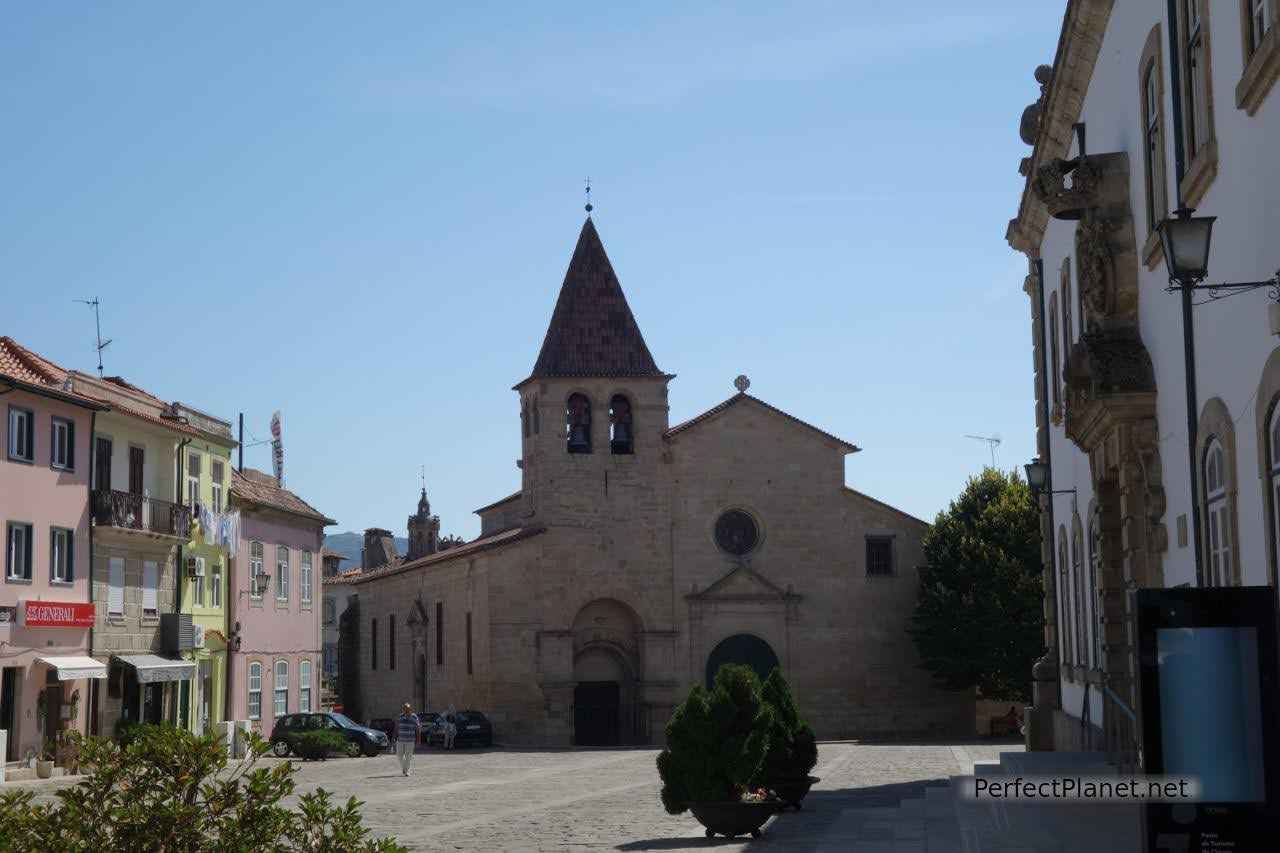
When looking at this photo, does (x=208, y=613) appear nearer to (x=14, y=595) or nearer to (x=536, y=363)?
(x=14, y=595)

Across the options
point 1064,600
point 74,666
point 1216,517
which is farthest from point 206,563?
point 1216,517

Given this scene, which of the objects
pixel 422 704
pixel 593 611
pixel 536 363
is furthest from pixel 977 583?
pixel 422 704

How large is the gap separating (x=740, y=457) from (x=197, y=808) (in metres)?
46.2

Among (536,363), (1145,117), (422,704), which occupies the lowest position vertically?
(422,704)

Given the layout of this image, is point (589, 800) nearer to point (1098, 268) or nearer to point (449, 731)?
A: point (1098, 268)

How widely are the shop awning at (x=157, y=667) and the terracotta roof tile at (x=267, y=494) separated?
6455 millimetres

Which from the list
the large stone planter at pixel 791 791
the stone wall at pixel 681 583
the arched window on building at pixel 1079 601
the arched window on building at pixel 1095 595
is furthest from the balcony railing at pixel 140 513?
the arched window on building at pixel 1095 595

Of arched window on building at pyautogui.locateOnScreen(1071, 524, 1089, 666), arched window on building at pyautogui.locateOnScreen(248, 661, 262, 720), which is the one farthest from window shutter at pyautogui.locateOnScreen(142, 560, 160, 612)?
arched window on building at pyautogui.locateOnScreen(1071, 524, 1089, 666)

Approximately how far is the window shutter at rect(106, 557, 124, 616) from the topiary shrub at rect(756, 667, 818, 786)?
21405mm

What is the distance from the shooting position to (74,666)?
116 feet

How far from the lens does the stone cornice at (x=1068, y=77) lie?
672 inches

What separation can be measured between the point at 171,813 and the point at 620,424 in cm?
4586

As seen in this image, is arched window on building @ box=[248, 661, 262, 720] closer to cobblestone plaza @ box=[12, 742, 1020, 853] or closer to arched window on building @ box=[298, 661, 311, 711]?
arched window on building @ box=[298, 661, 311, 711]

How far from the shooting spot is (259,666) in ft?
154
